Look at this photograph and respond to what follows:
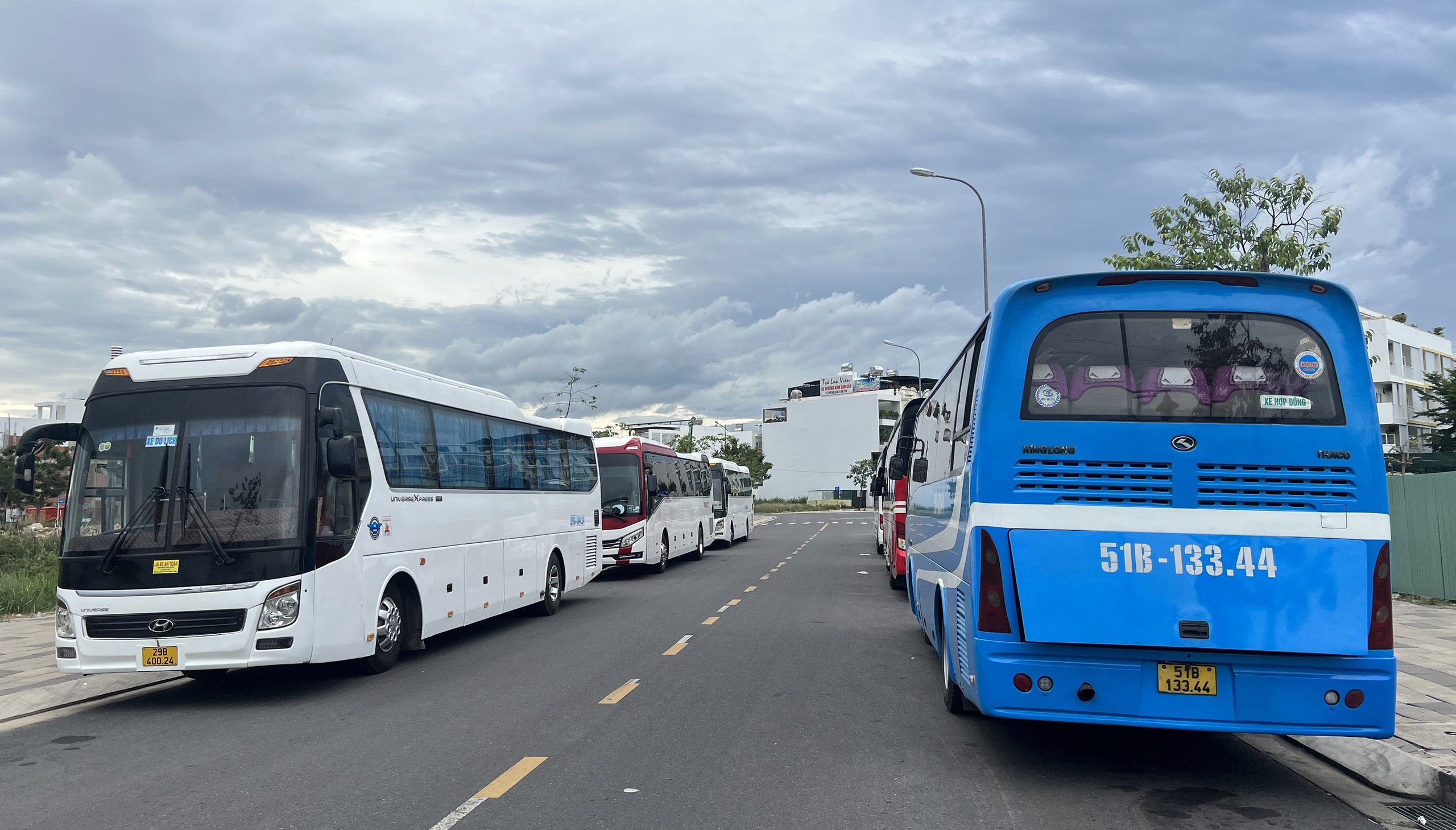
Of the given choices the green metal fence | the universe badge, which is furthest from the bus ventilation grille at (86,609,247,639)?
the green metal fence

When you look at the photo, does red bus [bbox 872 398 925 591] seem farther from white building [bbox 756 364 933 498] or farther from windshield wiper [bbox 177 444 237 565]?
white building [bbox 756 364 933 498]

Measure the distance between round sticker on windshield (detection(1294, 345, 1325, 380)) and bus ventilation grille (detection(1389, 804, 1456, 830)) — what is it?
2.39m

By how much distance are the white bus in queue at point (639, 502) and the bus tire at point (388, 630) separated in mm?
9918

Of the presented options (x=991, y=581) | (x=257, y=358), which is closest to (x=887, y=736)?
(x=991, y=581)

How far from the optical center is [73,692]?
31.4 feet

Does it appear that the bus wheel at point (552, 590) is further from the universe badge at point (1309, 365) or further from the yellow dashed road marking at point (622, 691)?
the universe badge at point (1309, 365)

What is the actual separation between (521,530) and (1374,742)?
10.6 m

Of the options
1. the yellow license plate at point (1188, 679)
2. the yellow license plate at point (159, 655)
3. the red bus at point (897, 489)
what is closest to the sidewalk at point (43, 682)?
the yellow license plate at point (159, 655)

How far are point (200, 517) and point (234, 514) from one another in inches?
10.5

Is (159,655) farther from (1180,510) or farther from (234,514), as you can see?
(1180,510)

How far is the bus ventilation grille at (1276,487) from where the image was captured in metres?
5.84

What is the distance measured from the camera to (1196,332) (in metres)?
6.21

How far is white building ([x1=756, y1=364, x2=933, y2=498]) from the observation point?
11912cm

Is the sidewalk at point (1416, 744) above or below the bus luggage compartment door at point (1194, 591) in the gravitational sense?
below
